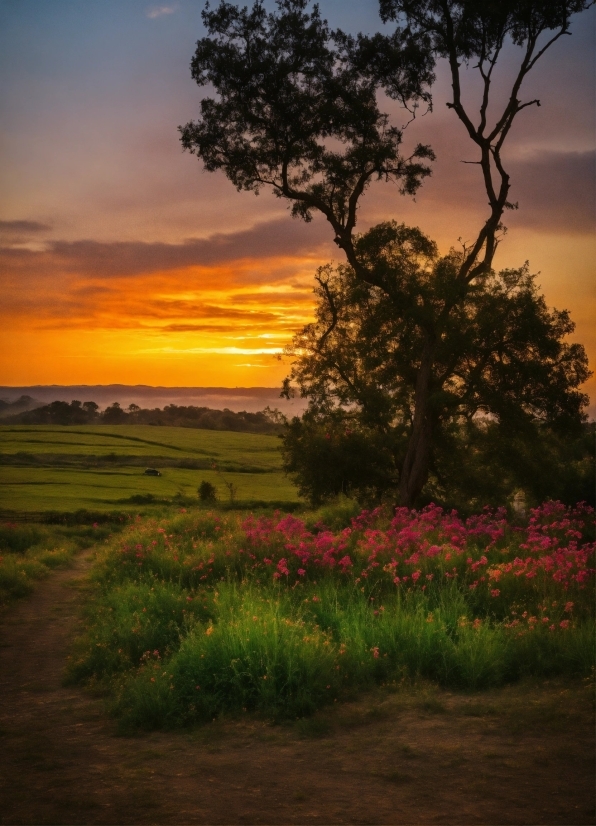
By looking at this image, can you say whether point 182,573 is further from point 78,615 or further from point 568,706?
A: point 568,706

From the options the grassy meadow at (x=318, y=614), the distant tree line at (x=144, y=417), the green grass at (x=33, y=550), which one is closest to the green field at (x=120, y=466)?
the green grass at (x=33, y=550)

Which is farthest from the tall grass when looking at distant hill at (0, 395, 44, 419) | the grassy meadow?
distant hill at (0, 395, 44, 419)

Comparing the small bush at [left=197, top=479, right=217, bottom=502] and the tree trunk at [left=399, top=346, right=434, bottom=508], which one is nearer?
the tree trunk at [left=399, top=346, right=434, bottom=508]

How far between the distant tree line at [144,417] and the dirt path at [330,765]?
286 ft

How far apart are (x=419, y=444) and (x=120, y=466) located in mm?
41476

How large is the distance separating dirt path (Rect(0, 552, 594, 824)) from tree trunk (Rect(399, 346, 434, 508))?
15.6 metres

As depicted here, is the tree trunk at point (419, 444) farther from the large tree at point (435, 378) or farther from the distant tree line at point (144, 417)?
the distant tree line at point (144, 417)

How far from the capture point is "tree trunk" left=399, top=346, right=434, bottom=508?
22.3 m

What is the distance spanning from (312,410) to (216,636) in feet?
61.6

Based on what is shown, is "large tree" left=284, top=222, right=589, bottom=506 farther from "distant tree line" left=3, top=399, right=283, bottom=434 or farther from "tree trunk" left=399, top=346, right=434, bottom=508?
"distant tree line" left=3, top=399, right=283, bottom=434

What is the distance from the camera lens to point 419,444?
23.3 metres

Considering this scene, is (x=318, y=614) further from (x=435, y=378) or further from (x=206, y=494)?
(x=206, y=494)

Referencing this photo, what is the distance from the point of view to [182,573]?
1276 centimetres

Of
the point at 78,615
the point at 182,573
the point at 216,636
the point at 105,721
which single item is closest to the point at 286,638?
the point at 216,636
